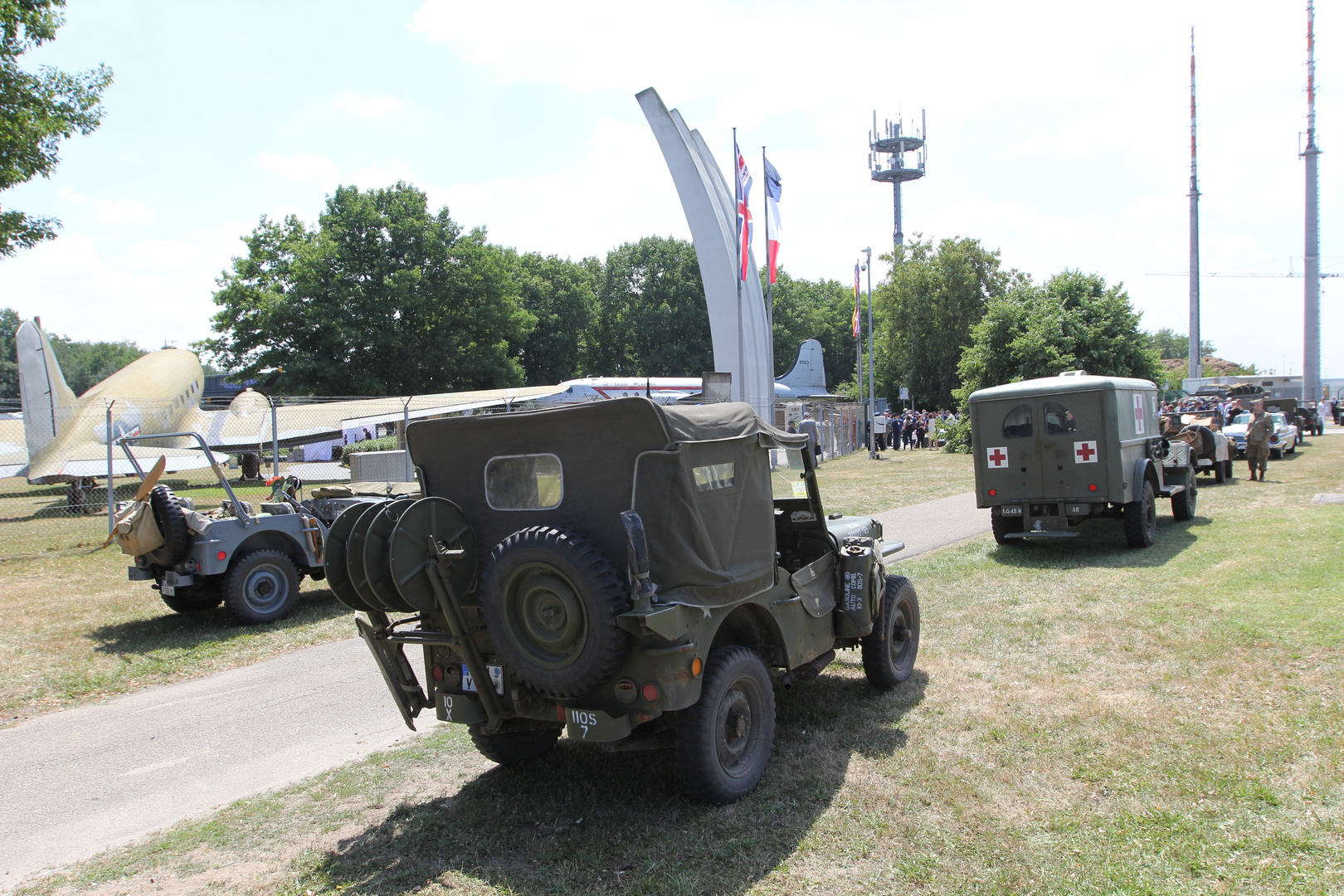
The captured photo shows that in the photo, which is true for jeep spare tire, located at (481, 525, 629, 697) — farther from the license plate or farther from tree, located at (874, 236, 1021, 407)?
tree, located at (874, 236, 1021, 407)

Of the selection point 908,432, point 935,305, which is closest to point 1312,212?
point 935,305

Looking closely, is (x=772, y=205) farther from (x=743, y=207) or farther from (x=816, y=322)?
(x=816, y=322)

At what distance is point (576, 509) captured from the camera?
4.39 metres

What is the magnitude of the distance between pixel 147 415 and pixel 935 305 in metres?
42.2

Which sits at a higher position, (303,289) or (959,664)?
(303,289)

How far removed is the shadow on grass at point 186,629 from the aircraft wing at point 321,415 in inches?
654

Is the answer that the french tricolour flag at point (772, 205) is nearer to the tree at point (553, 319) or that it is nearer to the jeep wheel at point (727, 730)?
the jeep wheel at point (727, 730)

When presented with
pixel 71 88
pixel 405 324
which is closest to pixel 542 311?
pixel 405 324

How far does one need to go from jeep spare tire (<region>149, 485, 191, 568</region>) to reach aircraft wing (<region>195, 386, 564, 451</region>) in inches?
690

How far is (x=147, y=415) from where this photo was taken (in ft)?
91.0

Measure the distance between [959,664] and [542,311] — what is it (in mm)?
54252

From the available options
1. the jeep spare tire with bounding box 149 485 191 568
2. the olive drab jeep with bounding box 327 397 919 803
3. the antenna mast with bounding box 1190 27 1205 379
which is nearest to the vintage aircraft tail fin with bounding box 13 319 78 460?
the jeep spare tire with bounding box 149 485 191 568

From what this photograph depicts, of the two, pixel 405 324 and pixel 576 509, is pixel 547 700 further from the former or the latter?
pixel 405 324

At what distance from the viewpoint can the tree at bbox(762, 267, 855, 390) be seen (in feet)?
250
